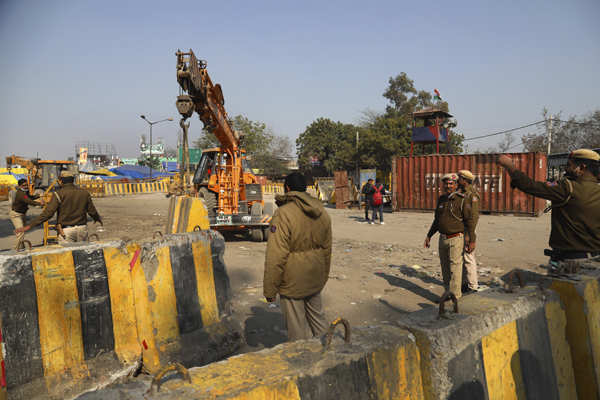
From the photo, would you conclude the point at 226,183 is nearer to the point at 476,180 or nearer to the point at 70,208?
the point at 70,208

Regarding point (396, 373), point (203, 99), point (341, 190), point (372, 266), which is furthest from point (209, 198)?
point (341, 190)

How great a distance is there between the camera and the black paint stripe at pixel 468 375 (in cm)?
150

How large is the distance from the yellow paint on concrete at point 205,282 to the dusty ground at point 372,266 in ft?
1.79

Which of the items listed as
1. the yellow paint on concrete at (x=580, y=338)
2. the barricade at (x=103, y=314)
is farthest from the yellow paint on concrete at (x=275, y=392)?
the barricade at (x=103, y=314)

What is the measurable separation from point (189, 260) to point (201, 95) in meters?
4.14

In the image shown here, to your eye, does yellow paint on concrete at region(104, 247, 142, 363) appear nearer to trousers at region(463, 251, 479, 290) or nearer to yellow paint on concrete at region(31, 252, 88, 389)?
yellow paint on concrete at region(31, 252, 88, 389)

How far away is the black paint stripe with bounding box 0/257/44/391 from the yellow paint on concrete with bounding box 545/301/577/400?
10.9ft

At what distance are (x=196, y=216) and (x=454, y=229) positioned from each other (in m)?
3.40

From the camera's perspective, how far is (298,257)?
2617mm

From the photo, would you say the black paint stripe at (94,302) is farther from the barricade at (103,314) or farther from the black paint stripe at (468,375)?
the black paint stripe at (468,375)

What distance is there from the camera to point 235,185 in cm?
898

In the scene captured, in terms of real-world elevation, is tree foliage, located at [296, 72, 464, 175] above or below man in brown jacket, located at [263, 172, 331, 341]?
above

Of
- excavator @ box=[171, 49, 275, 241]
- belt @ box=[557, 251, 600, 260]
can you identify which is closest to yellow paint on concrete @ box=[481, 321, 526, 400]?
belt @ box=[557, 251, 600, 260]

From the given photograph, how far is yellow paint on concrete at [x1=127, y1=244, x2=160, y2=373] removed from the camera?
295cm
